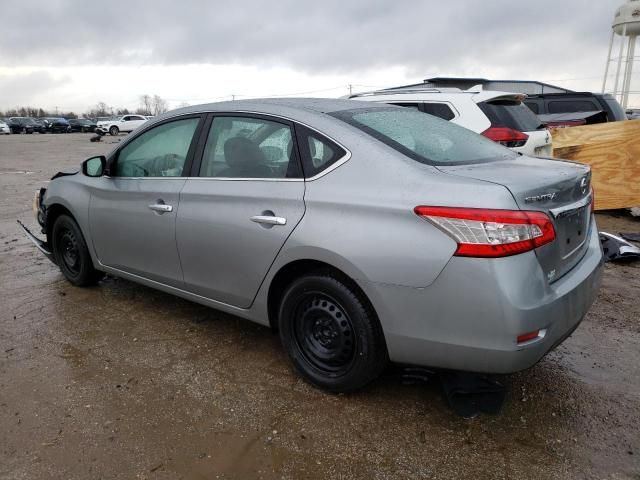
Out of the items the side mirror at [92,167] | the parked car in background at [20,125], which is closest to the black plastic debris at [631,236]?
the side mirror at [92,167]

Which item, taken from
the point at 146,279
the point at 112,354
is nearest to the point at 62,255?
the point at 146,279

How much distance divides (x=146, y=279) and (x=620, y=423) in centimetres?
316

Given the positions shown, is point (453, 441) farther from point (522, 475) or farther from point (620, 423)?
point (620, 423)

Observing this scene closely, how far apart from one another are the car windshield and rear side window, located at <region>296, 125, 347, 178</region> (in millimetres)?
206

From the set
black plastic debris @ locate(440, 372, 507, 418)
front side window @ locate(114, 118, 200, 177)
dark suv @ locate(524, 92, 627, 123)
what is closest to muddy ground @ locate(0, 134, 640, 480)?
black plastic debris @ locate(440, 372, 507, 418)

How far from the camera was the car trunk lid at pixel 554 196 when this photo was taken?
235 cm

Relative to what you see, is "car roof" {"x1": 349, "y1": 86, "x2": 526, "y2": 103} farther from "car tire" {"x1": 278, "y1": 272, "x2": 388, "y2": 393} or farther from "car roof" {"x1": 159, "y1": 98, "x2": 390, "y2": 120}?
"car tire" {"x1": 278, "y1": 272, "x2": 388, "y2": 393}

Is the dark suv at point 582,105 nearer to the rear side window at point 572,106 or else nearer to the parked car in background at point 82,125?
the rear side window at point 572,106

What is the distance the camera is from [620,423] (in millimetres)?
2648

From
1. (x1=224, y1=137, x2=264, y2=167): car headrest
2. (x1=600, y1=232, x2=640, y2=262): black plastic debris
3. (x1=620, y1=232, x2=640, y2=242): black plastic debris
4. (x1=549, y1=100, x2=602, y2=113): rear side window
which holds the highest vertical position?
(x1=549, y1=100, x2=602, y2=113): rear side window

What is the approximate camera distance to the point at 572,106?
35.4ft

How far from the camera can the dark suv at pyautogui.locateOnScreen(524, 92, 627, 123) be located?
393 inches

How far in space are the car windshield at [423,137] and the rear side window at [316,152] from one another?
206mm

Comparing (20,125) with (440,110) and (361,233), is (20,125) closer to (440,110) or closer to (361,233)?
(440,110)
